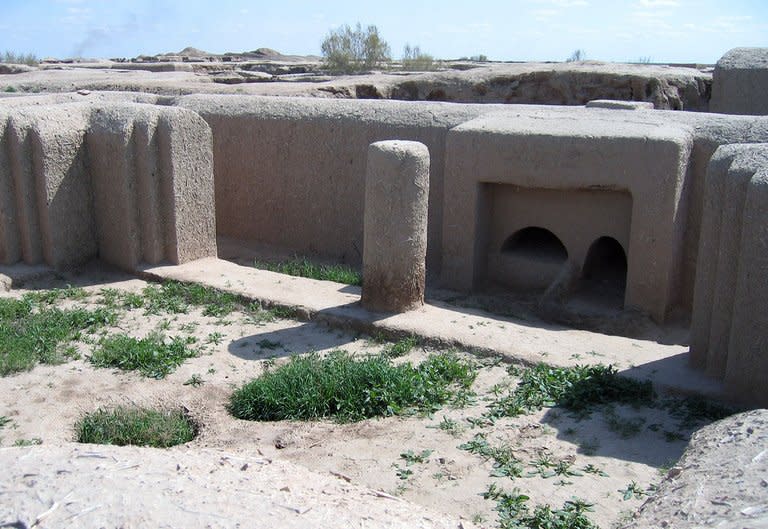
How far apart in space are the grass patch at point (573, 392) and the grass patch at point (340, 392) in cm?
39

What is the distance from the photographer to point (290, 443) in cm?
488

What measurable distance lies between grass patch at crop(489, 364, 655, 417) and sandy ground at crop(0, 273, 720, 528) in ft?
0.33

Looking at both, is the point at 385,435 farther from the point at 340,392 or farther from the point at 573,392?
the point at 573,392

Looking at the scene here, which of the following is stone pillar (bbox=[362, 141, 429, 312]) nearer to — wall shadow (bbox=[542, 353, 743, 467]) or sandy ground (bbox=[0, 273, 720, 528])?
sandy ground (bbox=[0, 273, 720, 528])

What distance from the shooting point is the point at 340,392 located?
17.6ft

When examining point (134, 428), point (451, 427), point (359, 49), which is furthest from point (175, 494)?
point (359, 49)

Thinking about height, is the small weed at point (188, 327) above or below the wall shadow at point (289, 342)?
above

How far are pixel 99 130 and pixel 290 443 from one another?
4.44 m

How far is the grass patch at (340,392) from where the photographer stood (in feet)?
17.3

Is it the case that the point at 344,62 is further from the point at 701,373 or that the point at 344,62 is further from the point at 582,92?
the point at 701,373

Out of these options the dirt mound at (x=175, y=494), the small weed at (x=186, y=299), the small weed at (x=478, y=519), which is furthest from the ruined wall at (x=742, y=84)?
the dirt mound at (x=175, y=494)

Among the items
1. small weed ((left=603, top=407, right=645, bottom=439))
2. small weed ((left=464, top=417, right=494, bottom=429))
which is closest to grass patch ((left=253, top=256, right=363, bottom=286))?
small weed ((left=464, top=417, right=494, bottom=429))

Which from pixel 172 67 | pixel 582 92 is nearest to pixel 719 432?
pixel 582 92

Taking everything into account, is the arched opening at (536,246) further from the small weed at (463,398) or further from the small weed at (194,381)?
the small weed at (194,381)
